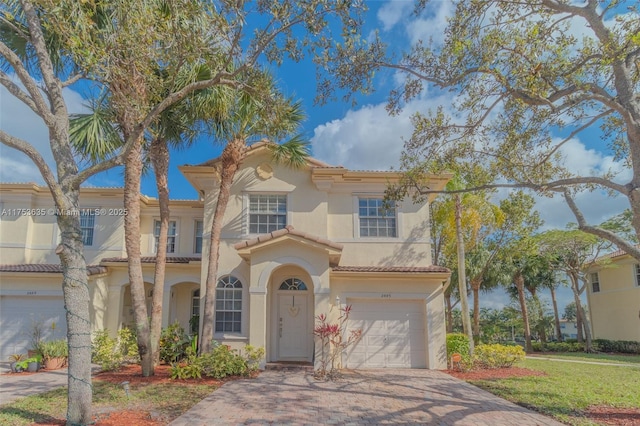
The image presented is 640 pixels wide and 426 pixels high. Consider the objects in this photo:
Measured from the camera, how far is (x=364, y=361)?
16.0 m

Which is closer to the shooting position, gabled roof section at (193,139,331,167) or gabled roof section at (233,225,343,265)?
gabled roof section at (233,225,343,265)

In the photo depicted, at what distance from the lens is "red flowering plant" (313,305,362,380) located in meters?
14.0

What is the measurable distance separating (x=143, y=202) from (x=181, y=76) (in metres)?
8.82

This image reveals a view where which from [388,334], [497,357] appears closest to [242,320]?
[388,334]

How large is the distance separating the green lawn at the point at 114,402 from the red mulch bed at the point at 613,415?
8.83m

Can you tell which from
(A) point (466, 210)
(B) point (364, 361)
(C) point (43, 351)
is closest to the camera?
(C) point (43, 351)

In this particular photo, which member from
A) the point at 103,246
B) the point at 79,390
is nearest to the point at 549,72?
the point at 79,390

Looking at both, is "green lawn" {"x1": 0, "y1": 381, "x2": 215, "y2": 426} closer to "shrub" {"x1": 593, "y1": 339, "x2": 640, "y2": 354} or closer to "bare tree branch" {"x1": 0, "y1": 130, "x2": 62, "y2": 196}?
"bare tree branch" {"x1": 0, "y1": 130, "x2": 62, "y2": 196}

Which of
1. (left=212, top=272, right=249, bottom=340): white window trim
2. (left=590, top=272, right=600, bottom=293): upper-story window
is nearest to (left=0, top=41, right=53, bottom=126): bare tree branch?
(left=212, top=272, right=249, bottom=340): white window trim

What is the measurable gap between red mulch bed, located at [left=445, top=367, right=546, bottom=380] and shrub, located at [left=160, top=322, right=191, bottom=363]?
9.50 metres

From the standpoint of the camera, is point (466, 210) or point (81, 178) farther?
point (466, 210)

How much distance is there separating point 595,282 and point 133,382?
3100 centimetres

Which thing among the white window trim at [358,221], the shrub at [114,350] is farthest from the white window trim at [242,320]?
the white window trim at [358,221]

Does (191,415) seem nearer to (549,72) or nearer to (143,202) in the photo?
(549,72)
